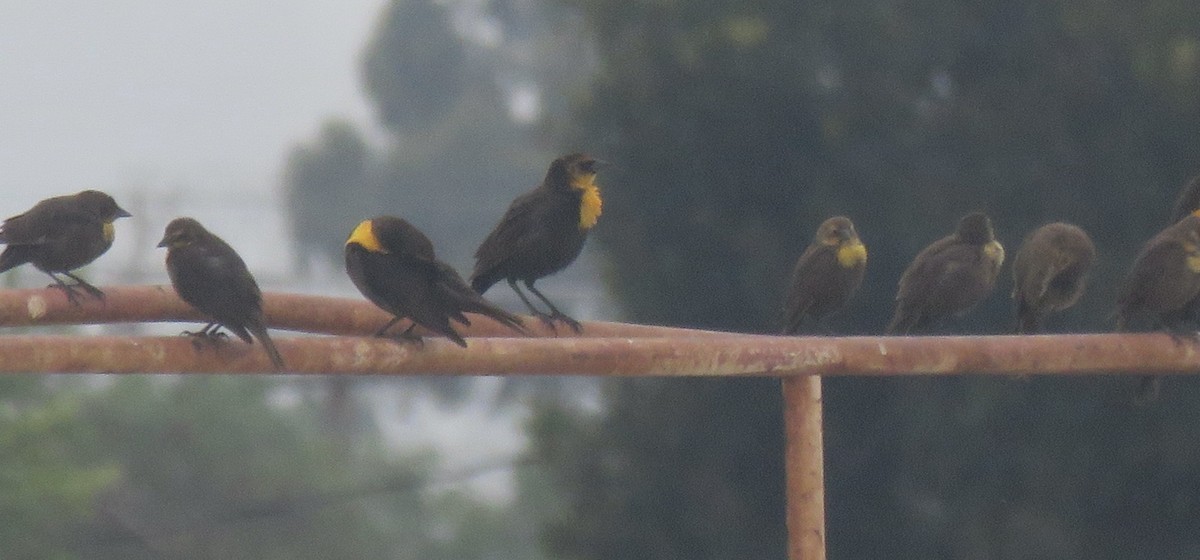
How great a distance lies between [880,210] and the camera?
20797 millimetres

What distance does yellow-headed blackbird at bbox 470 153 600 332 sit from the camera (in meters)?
8.78

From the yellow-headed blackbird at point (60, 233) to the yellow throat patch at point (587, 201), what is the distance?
1.99 m

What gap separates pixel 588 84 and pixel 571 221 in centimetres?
1368

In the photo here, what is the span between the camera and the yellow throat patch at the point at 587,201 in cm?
893

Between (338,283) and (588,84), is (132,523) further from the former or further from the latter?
(338,283)

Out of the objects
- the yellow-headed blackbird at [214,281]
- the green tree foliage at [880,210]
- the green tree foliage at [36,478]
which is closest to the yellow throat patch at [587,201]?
the yellow-headed blackbird at [214,281]

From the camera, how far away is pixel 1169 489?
18672mm

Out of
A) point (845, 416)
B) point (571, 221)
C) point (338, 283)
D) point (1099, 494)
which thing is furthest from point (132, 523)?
point (338, 283)

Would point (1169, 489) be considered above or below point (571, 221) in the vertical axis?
below

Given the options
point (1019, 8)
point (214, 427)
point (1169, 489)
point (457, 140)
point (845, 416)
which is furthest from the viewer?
point (457, 140)

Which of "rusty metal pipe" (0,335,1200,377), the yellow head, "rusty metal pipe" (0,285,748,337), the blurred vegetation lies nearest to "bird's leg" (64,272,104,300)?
"rusty metal pipe" (0,285,748,337)

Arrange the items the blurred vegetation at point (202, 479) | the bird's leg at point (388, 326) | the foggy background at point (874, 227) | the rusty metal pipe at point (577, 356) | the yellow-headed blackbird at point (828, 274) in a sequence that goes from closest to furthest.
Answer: the rusty metal pipe at point (577, 356)
the bird's leg at point (388, 326)
the yellow-headed blackbird at point (828, 274)
the foggy background at point (874, 227)
the blurred vegetation at point (202, 479)

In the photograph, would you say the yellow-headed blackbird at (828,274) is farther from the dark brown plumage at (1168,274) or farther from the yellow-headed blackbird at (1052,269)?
the dark brown plumage at (1168,274)

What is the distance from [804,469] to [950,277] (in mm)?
4135
